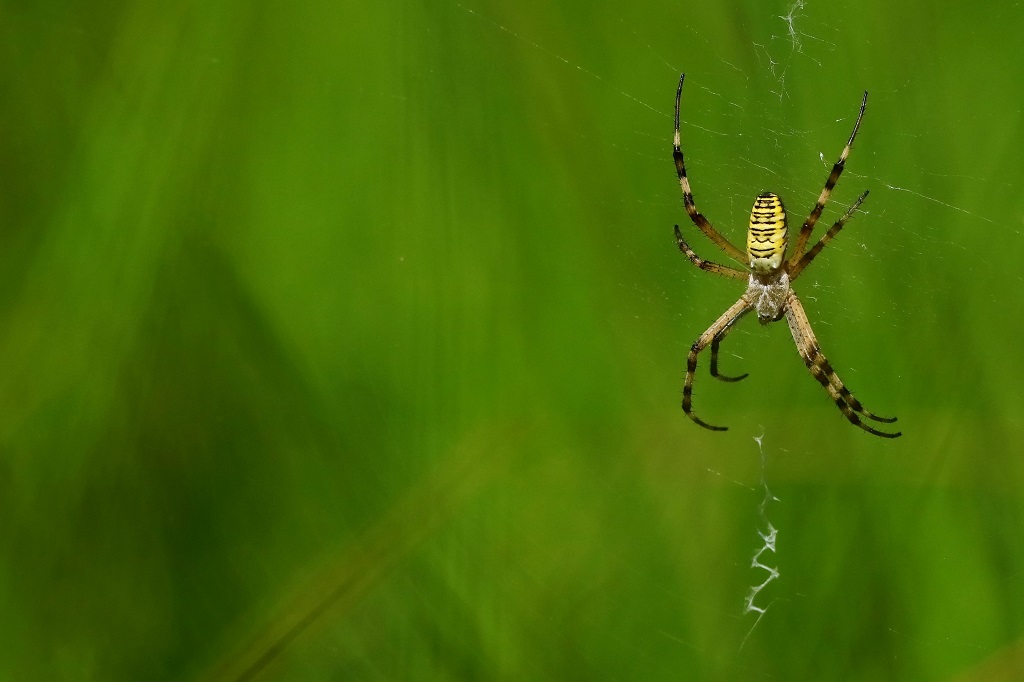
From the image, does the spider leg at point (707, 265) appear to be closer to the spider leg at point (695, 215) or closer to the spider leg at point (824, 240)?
the spider leg at point (695, 215)

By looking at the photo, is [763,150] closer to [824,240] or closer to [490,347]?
[824,240]

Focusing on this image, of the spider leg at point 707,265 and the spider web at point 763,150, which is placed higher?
the spider web at point 763,150

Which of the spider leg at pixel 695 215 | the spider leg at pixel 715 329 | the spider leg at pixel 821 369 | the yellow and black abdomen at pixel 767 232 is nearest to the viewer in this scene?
the yellow and black abdomen at pixel 767 232

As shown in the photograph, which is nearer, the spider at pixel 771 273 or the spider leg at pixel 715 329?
the spider at pixel 771 273

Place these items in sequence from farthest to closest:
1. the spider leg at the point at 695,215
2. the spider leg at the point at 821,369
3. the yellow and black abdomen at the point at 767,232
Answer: the spider leg at the point at 695,215 → the spider leg at the point at 821,369 → the yellow and black abdomen at the point at 767,232

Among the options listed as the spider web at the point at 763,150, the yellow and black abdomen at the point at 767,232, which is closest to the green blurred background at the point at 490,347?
the spider web at the point at 763,150

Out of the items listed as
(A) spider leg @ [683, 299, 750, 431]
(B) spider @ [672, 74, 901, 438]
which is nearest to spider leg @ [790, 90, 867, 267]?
(B) spider @ [672, 74, 901, 438]

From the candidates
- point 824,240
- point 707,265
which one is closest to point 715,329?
point 707,265

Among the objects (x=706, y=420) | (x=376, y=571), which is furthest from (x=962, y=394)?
(x=376, y=571)

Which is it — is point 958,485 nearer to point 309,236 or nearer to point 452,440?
point 452,440
